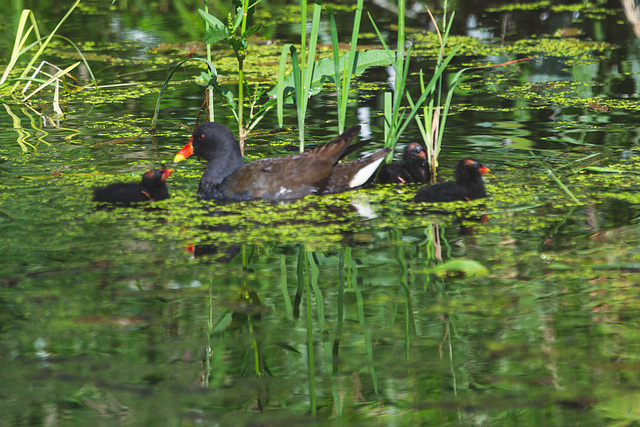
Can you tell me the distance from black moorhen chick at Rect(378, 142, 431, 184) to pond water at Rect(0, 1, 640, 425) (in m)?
0.10

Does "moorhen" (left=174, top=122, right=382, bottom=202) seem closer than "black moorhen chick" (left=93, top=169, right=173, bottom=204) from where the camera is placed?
No

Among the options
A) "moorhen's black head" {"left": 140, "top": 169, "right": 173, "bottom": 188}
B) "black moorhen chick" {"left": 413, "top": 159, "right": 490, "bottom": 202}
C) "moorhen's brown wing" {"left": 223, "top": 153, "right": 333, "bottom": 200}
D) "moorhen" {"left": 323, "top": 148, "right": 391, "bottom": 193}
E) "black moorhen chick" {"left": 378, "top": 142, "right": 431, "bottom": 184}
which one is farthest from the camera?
"black moorhen chick" {"left": 378, "top": 142, "right": 431, "bottom": 184}

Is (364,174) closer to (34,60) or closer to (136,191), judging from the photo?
(136,191)

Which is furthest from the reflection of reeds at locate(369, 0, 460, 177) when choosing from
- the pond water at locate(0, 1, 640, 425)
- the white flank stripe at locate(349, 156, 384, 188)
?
the pond water at locate(0, 1, 640, 425)

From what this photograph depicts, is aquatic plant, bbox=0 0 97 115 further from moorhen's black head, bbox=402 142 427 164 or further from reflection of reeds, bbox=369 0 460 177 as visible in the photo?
moorhen's black head, bbox=402 142 427 164

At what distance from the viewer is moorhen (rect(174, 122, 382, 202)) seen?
5.75 m

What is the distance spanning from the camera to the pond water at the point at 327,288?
2.94 meters

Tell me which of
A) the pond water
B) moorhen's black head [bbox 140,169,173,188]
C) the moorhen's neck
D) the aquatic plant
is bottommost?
the pond water

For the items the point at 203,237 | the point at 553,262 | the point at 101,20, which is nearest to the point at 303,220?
the point at 203,237

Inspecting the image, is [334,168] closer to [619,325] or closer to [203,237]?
[203,237]

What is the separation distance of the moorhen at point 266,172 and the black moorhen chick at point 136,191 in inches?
13.7

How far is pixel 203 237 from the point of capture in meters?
4.87

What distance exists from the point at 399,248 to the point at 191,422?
203 cm

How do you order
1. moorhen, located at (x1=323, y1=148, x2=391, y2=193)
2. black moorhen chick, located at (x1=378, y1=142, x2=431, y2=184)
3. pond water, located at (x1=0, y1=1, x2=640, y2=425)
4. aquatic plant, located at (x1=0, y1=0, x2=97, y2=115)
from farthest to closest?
1. aquatic plant, located at (x1=0, y1=0, x2=97, y2=115)
2. black moorhen chick, located at (x1=378, y1=142, x2=431, y2=184)
3. moorhen, located at (x1=323, y1=148, x2=391, y2=193)
4. pond water, located at (x1=0, y1=1, x2=640, y2=425)
